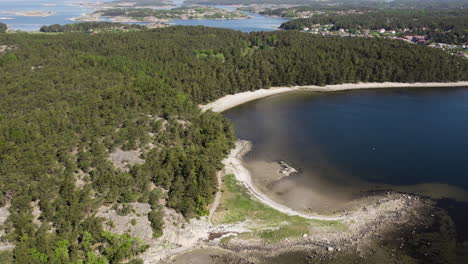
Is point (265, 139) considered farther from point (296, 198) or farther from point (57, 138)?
point (57, 138)

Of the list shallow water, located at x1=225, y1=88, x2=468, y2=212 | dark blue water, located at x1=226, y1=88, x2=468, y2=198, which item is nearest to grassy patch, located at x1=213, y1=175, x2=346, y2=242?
shallow water, located at x1=225, y1=88, x2=468, y2=212

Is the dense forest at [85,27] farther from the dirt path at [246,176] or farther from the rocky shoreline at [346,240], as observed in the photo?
the rocky shoreline at [346,240]

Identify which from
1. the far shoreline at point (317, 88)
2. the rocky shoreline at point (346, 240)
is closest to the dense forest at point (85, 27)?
the far shoreline at point (317, 88)

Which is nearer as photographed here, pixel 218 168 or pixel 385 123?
pixel 218 168

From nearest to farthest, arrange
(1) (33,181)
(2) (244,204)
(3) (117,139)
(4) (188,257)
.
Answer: (4) (188,257) → (1) (33,181) → (2) (244,204) → (3) (117,139)

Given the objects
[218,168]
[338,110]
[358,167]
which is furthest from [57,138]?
[338,110]
